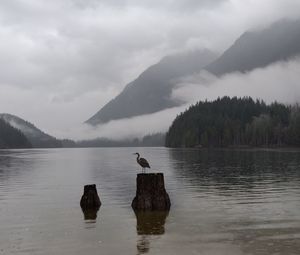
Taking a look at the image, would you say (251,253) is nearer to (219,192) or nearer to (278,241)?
(278,241)

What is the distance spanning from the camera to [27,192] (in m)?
54.3

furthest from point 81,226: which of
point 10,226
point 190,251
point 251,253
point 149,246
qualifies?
point 251,253

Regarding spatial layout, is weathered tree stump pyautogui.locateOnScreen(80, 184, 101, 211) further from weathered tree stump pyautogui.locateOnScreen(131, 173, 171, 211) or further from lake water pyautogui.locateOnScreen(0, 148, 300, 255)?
weathered tree stump pyautogui.locateOnScreen(131, 173, 171, 211)

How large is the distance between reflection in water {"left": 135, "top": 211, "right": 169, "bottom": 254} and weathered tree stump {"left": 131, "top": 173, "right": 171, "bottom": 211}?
666mm

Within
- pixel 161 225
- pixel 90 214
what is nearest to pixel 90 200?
pixel 90 214

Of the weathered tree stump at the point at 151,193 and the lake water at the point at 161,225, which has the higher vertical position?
the weathered tree stump at the point at 151,193

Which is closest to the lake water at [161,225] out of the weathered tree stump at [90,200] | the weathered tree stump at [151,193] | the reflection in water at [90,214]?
the reflection in water at [90,214]

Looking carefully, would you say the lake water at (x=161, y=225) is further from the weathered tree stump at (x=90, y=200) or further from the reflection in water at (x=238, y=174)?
the reflection in water at (x=238, y=174)

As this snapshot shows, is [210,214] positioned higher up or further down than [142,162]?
further down

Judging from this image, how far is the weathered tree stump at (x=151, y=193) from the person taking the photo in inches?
1344

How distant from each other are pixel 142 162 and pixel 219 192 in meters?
13.2

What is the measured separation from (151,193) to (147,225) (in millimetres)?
6022

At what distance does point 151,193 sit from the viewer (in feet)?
116

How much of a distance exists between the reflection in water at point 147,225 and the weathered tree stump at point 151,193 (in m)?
0.67
